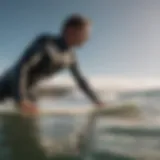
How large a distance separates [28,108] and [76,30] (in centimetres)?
22

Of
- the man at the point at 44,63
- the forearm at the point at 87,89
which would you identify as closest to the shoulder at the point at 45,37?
Result: the man at the point at 44,63

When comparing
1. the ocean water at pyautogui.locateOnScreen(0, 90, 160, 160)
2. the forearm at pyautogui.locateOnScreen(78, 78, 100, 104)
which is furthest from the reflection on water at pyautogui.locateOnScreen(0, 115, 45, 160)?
the forearm at pyautogui.locateOnScreen(78, 78, 100, 104)

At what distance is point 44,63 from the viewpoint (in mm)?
1304

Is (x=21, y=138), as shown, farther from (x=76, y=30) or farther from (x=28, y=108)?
Result: (x=76, y=30)

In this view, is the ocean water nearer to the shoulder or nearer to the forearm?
the forearm

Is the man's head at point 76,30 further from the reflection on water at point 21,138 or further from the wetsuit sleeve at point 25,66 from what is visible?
the reflection on water at point 21,138

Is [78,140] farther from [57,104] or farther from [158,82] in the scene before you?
[158,82]

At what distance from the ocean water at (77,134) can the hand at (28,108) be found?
21 mm


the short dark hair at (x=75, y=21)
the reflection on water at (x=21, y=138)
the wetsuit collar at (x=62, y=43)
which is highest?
the short dark hair at (x=75, y=21)

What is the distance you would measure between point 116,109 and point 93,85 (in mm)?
85

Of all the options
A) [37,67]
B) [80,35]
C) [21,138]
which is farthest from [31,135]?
[80,35]

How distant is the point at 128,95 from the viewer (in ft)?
4.42

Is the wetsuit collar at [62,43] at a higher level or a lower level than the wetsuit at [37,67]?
higher

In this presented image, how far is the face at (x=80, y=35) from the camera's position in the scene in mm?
1311
